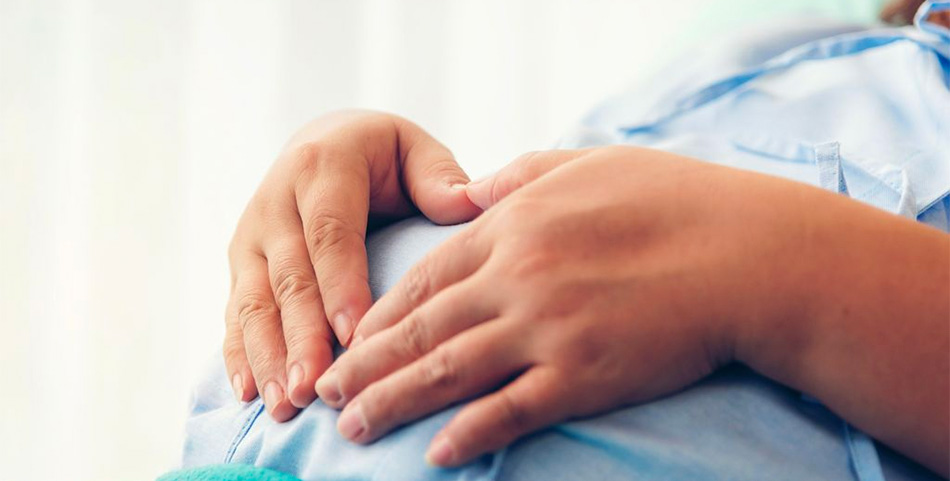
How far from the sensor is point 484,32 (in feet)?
4.76

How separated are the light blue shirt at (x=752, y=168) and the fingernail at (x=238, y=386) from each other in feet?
0.03

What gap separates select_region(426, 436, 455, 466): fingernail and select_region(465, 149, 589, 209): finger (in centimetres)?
19

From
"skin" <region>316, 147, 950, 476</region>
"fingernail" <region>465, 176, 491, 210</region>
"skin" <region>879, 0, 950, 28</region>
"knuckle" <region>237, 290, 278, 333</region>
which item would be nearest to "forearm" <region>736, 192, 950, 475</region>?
"skin" <region>316, 147, 950, 476</region>

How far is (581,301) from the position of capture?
44 cm

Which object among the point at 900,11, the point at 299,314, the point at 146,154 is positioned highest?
the point at 900,11

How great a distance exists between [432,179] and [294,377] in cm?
20

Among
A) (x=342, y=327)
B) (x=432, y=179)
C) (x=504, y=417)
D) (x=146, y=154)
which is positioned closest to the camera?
(x=504, y=417)

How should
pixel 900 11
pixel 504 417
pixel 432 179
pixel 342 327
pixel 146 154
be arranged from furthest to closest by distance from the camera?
1. pixel 146 154
2. pixel 900 11
3. pixel 432 179
4. pixel 342 327
5. pixel 504 417

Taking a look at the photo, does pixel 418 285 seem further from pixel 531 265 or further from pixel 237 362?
pixel 237 362

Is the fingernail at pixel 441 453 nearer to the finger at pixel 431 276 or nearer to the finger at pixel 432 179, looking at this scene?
the finger at pixel 431 276

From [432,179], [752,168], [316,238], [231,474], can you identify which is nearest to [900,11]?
[752,168]

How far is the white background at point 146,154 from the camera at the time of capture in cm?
121

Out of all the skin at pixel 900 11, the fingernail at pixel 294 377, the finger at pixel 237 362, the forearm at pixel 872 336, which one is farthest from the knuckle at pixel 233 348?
the skin at pixel 900 11

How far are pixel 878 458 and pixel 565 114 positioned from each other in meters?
1.08
